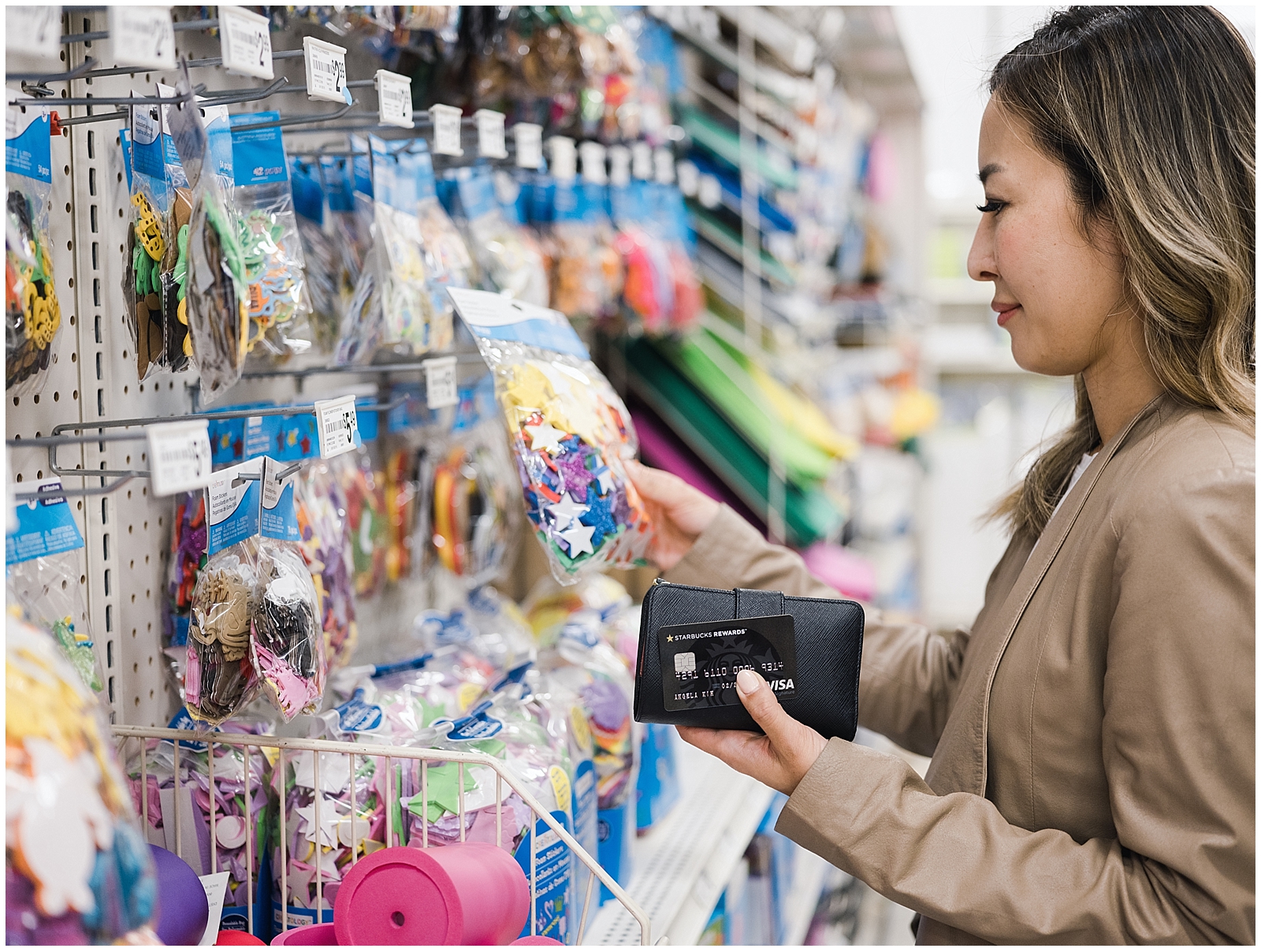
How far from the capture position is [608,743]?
140 cm

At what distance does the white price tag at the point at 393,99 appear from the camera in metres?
1.18

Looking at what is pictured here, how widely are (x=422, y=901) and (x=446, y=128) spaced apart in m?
0.90

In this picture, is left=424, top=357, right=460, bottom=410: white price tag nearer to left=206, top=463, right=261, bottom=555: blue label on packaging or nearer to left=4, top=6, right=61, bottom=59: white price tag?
left=206, top=463, right=261, bottom=555: blue label on packaging

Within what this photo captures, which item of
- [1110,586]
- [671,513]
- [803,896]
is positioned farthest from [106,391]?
[803,896]

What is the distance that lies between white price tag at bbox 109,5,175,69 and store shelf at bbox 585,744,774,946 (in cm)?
100

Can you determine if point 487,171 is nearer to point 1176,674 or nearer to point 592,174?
point 592,174

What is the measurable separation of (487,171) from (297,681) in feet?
2.88

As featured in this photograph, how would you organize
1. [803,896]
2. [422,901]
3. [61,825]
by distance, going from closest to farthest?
[61,825]
[422,901]
[803,896]

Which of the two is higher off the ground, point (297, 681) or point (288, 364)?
point (288, 364)

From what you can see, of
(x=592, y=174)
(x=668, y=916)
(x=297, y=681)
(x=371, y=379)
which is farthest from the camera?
(x=592, y=174)

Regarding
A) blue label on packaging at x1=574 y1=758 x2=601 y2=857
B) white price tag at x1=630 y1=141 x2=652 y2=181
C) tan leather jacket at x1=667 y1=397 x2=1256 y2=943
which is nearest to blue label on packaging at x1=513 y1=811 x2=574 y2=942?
blue label on packaging at x1=574 y1=758 x2=601 y2=857

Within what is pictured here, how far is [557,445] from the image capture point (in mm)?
1231

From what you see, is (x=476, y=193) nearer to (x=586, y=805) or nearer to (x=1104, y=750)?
(x=586, y=805)

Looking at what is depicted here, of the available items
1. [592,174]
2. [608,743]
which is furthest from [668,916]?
[592,174]
